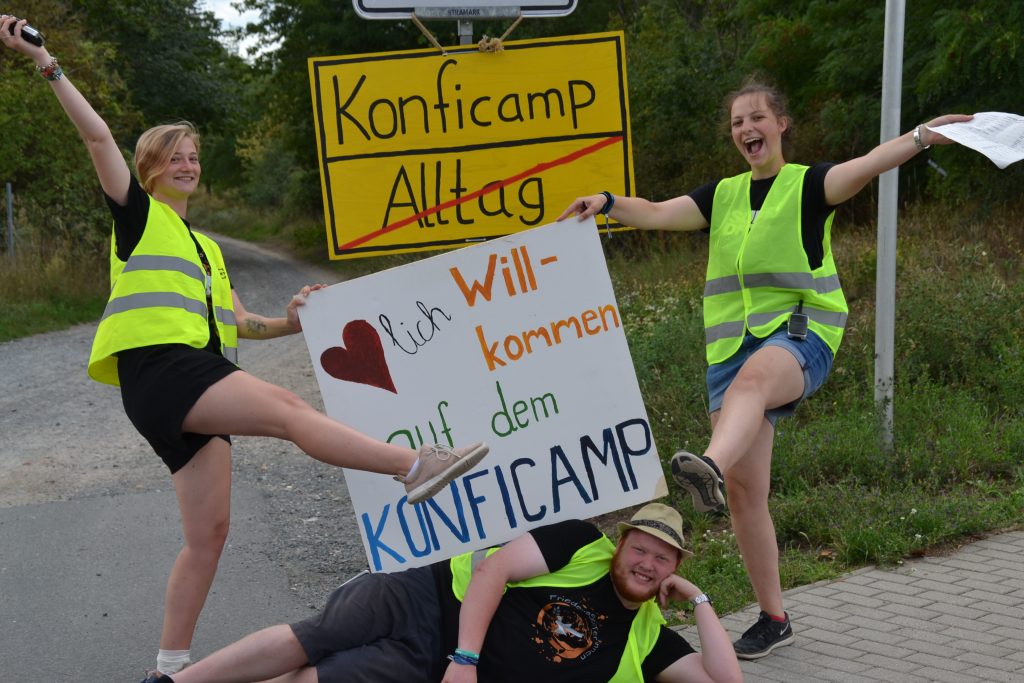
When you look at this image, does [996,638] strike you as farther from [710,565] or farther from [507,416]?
[507,416]

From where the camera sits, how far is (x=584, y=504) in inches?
172

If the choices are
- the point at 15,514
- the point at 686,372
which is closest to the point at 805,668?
the point at 686,372

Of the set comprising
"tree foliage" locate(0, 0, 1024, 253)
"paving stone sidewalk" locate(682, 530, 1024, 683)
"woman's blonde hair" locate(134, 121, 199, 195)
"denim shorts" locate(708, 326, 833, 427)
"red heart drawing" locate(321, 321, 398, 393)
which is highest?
"tree foliage" locate(0, 0, 1024, 253)

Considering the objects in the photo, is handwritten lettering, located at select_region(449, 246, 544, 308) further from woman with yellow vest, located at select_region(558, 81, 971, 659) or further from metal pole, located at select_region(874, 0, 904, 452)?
metal pole, located at select_region(874, 0, 904, 452)

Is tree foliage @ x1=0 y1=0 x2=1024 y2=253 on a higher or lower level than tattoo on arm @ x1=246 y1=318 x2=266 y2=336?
higher

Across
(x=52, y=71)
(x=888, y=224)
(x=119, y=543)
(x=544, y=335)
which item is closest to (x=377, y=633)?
(x=544, y=335)

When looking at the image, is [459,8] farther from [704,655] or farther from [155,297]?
[704,655]

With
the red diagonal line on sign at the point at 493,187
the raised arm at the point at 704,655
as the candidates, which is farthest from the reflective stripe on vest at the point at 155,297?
the raised arm at the point at 704,655

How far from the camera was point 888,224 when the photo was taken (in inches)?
265

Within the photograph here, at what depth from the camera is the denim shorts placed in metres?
4.24

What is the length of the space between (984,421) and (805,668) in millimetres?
3002

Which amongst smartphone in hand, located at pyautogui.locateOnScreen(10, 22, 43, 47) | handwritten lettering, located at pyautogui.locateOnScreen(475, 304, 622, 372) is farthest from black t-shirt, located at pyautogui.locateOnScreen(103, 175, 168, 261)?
handwritten lettering, located at pyautogui.locateOnScreen(475, 304, 622, 372)

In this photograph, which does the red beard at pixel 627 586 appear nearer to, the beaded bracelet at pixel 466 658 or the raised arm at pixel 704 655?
the raised arm at pixel 704 655

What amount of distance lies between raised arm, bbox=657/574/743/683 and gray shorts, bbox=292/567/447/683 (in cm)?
74
